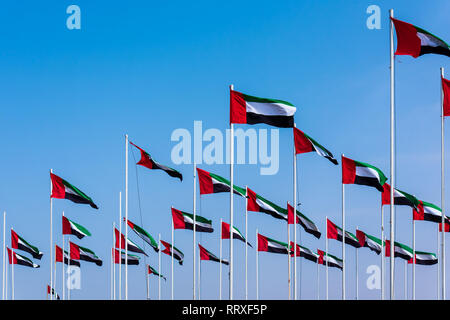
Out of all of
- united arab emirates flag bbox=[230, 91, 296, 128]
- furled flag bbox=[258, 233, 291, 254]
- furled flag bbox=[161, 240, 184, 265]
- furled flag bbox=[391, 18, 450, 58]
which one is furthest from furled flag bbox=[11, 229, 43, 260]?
furled flag bbox=[391, 18, 450, 58]

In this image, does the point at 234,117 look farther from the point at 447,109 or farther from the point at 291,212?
the point at 291,212

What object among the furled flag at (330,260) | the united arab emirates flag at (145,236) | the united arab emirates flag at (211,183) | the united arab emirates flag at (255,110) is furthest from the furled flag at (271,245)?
the united arab emirates flag at (255,110)

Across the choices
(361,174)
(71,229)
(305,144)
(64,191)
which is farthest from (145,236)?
(361,174)

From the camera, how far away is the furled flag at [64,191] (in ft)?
130

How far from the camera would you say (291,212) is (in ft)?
148

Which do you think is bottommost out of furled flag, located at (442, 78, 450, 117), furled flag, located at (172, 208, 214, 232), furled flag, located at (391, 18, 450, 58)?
furled flag, located at (172, 208, 214, 232)

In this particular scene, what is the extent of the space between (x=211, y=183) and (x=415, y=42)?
13.3m

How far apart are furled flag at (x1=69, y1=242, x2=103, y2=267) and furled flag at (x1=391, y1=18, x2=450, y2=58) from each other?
110ft

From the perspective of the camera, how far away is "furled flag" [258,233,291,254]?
176ft

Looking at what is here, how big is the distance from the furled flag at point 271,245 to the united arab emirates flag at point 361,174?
705 inches

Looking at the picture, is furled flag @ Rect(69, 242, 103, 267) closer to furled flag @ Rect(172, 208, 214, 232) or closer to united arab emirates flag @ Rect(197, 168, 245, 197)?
furled flag @ Rect(172, 208, 214, 232)

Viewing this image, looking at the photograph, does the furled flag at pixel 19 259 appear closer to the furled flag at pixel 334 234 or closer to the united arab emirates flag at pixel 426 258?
the furled flag at pixel 334 234

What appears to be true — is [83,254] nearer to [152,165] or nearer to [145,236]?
[145,236]
